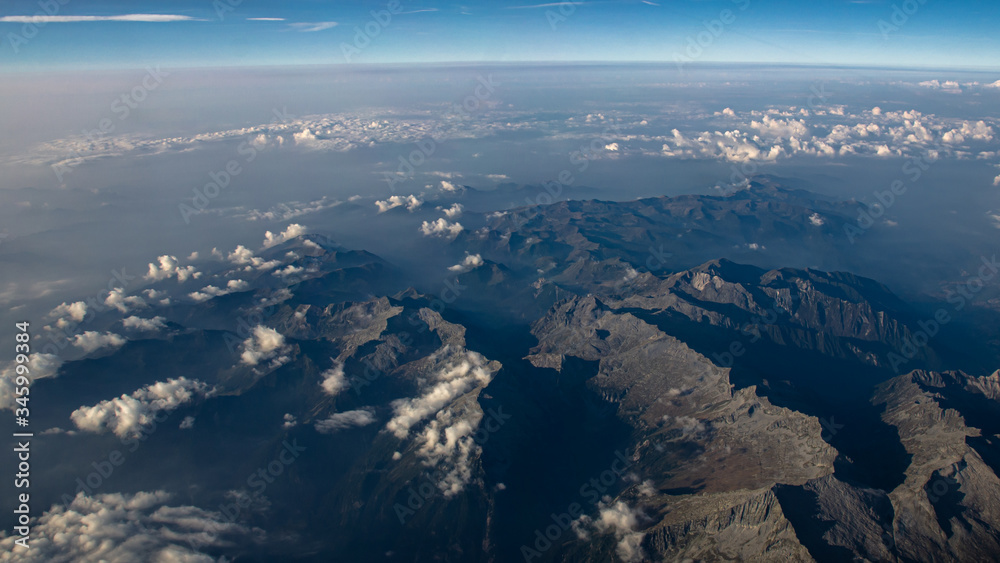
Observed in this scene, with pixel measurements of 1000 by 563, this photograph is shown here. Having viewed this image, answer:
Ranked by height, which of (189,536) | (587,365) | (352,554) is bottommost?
(352,554)

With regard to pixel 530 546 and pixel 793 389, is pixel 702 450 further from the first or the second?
pixel 530 546

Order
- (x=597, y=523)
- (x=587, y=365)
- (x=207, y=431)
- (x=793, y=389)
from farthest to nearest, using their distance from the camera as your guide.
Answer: (x=587, y=365)
(x=207, y=431)
(x=793, y=389)
(x=597, y=523)

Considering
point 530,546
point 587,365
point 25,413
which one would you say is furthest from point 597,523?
point 25,413

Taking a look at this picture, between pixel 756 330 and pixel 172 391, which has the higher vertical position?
pixel 756 330

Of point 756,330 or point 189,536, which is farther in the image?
point 756,330

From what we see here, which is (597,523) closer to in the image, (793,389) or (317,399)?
Result: (793,389)

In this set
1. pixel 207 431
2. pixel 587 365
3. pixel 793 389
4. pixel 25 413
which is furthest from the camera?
pixel 587 365
